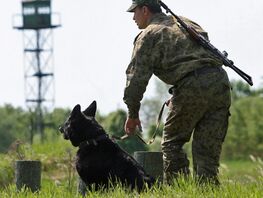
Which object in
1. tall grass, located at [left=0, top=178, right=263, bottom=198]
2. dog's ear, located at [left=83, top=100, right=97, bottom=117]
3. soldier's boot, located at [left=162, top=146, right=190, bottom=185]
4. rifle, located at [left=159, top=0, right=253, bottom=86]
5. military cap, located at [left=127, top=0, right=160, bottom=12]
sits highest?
military cap, located at [left=127, top=0, right=160, bottom=12]

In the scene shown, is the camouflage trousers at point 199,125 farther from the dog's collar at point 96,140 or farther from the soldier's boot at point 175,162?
the dog's collar at point 96,140

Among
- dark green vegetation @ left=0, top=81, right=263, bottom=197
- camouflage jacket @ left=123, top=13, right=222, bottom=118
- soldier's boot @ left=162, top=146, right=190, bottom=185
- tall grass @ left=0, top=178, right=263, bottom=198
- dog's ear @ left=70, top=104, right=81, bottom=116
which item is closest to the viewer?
tall grass @ left=0, top=178, right=263, bottom=198

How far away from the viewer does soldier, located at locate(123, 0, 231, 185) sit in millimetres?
8008

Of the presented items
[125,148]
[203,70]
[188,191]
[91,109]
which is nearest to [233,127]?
[125,148]

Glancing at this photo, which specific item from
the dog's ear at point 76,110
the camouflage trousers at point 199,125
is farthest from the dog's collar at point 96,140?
the camouflage trousers at point 199,125

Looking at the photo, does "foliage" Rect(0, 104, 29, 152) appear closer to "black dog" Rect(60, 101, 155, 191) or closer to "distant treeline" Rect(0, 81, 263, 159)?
"distant treeline" Rect(0, 81, 263, 159)

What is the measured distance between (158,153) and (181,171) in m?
0.85

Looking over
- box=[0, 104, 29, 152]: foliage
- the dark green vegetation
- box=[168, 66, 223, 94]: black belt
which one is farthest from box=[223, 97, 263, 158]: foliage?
box=[168, 66, 223, 94]: black belt

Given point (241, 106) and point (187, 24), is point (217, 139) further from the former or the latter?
point (241, 106)

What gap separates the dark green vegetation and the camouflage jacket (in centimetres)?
90

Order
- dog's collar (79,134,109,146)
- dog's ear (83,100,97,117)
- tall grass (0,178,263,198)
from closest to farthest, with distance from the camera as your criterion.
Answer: tall grass (0,178,263,198), dog's collar (79,134,109,146), dog's ear (83,100,97,117)

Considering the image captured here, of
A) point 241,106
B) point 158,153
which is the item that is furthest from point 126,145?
point 241,106

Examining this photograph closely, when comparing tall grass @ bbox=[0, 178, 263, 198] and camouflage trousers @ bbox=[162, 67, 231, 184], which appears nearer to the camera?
tall grass @ bbox=[0, 178, 263, 198]

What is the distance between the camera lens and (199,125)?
816 cm
